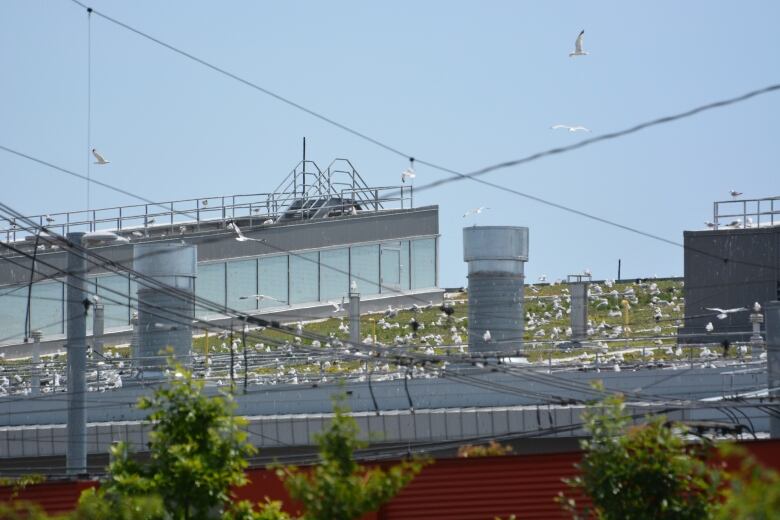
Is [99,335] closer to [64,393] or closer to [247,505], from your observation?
[64,393]

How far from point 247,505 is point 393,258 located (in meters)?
35.8

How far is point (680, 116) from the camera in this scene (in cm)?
1631

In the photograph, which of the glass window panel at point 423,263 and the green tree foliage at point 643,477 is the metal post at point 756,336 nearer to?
the green tree foliage at point 643,477

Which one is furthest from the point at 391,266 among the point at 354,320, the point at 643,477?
the point at 643,477

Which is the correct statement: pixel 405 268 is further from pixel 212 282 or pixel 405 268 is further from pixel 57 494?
pixel 57 494

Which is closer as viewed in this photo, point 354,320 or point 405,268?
point 354,320

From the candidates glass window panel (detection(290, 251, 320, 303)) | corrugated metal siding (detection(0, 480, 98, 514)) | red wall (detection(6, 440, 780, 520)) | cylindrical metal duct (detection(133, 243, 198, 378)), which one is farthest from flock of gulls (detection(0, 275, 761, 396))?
corrugated metal siding (detection(0, 480, 98, 514))

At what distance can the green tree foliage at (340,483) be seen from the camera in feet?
47.5

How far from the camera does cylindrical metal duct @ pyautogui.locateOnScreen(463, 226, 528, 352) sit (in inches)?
1073

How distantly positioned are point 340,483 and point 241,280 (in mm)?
33884

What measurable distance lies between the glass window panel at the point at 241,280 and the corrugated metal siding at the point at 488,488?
27.9 metres

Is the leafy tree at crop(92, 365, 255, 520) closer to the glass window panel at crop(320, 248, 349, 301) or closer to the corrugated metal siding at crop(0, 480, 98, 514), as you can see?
the corrugated metal siding at crop(0, 480, 98, 514)

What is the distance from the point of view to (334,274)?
49594mm

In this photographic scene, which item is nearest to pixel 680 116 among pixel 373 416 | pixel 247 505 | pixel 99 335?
pixel 247 505
